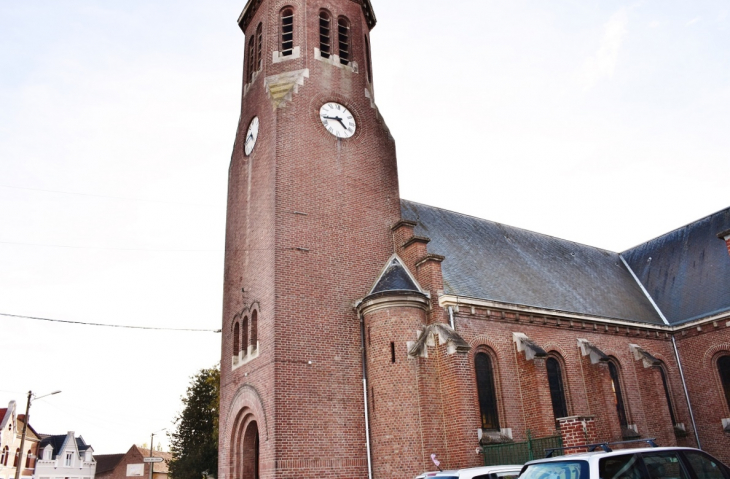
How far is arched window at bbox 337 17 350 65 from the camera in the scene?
22414 mm

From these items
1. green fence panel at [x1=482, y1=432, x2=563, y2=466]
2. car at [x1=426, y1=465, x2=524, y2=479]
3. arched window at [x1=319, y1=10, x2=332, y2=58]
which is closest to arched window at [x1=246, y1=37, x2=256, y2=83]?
arched window at [x1=319, y1=10, x2=332, y2=58]

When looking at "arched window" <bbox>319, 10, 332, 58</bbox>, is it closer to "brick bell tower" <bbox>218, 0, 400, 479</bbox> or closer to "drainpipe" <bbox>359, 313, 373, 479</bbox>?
"brick bell tower" <bbox>218, 0, 400, 479</bbox>

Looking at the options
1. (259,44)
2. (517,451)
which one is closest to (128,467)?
(259,44)

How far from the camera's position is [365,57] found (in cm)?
2319

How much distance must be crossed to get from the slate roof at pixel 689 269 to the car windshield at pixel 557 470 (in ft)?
62.7

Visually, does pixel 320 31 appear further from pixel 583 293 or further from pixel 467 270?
pixel 583 293

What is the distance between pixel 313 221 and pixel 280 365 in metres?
4.89

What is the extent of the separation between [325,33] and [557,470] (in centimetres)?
1928

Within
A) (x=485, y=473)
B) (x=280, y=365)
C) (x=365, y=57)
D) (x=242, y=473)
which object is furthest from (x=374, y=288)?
(x=365, y=57)

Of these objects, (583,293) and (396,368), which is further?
(583,293)

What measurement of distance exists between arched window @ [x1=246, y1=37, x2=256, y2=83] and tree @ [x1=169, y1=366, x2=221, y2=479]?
18.5 meters

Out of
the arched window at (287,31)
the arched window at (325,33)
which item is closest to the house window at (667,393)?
the arched window at (325,33)

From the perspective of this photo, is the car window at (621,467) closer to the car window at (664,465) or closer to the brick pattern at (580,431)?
the car window at (664,465)

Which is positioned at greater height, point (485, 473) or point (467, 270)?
point (467, 270)
